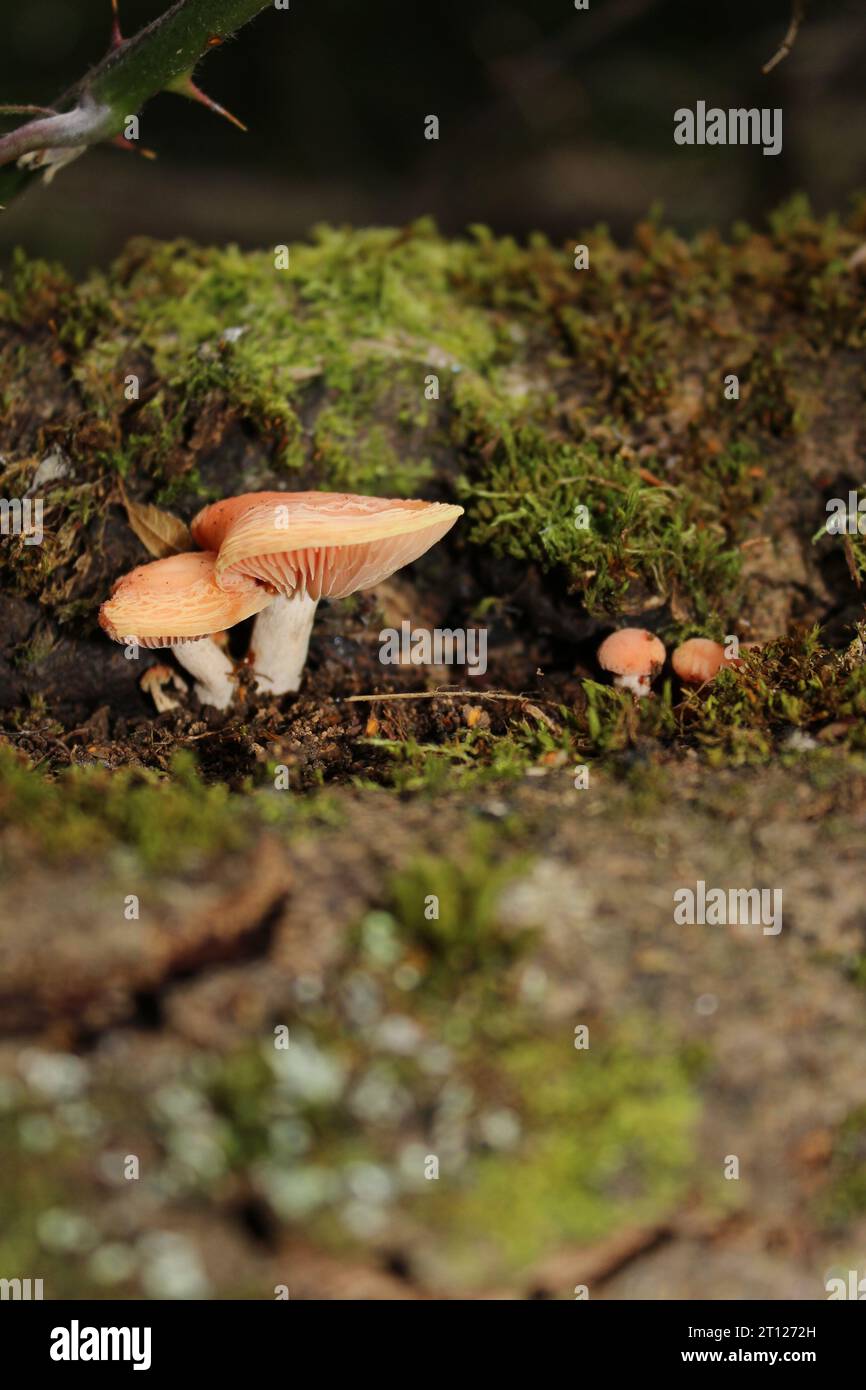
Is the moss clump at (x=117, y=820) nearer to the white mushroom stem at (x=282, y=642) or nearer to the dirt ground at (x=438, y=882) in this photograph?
the dirt ground at (x=438, y=882)

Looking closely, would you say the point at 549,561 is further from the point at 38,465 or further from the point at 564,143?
the point at 564,143

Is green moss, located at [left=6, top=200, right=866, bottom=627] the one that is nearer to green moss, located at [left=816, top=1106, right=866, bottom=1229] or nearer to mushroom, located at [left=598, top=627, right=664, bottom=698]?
mushroom, located at [left=598, top=627, right=664, bottom=698]

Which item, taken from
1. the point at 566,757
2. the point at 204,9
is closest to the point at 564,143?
the point at 204,9

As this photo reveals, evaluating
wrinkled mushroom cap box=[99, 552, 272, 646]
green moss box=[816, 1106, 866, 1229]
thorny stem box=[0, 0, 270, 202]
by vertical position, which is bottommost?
green moss box=[816, 1106, 866, 1229]

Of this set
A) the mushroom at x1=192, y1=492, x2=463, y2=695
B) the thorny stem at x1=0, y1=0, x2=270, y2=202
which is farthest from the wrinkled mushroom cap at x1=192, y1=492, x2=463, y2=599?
the thorny stem at x1=0, y1=0, x2=270, y2=202

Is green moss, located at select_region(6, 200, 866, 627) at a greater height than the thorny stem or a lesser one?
lesser

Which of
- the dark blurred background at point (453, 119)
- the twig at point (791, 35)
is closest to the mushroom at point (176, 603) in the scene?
the twig at point (791, 35)

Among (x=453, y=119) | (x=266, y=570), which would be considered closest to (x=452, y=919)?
(x=266, y=570)
